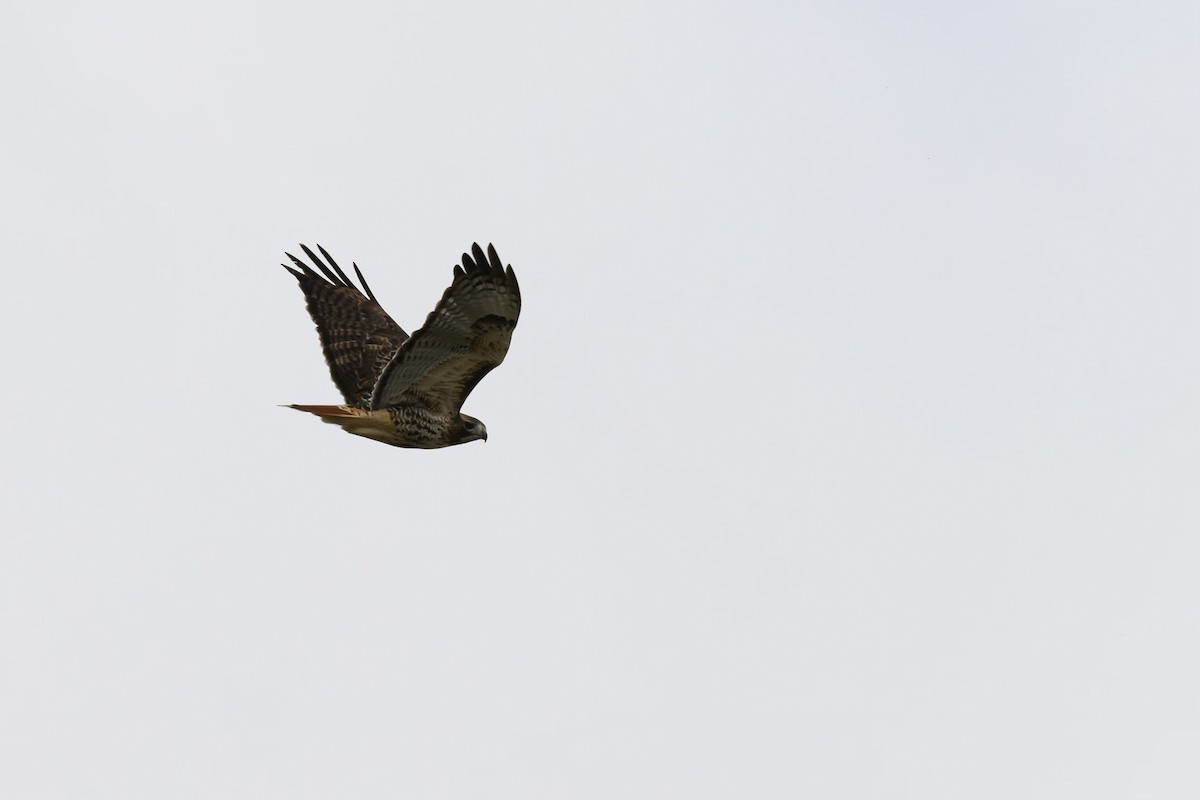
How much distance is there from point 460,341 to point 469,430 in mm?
1701

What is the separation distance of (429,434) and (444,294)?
7.78 ft

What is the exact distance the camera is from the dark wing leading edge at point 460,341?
14508mm

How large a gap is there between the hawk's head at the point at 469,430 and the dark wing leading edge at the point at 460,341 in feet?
1.02

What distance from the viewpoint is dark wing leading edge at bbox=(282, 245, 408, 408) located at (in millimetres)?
18250

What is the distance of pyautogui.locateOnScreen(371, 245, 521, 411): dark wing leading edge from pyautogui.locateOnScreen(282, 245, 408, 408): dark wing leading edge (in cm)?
172

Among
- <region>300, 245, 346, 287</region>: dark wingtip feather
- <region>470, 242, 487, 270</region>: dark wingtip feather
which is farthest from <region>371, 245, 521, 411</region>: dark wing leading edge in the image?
<region>300, 245, 346, 287</region>: dark wingtip feather

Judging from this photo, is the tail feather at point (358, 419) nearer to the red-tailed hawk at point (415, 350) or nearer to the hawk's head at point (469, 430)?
the red-tailed hawk at point (415, 350)

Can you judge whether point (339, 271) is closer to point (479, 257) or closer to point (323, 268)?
point (323, 268)

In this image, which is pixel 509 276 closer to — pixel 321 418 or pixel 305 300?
pixel 321 418

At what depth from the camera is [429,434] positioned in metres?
16.5

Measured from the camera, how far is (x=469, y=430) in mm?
16750

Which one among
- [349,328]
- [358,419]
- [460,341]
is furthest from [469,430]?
[349,328]

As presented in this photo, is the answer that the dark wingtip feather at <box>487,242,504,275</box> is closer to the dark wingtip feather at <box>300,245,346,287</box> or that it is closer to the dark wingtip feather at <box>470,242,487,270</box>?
the dark wingtip feather at <box>470,242,487,270</box>

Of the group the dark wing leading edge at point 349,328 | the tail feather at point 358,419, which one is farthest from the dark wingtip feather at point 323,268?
the tail feather at point 358,419
